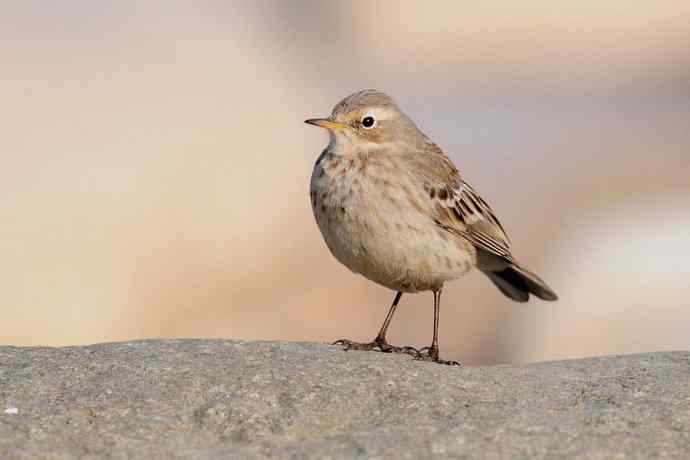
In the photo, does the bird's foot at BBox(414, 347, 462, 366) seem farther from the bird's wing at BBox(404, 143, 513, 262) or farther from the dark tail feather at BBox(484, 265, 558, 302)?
the dark tail feather at BBox(484, 265, 558, 302)

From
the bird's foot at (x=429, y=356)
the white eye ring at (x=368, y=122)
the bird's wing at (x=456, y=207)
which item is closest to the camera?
the bird's foot at (x=429, y=356)

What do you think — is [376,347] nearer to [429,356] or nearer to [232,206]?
[429,356]

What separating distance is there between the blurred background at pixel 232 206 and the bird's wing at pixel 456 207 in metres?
4.35

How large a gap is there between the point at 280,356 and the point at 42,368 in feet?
4.08

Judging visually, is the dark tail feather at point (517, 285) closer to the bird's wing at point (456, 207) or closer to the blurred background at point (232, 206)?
the bird's wing at point (456, 207)

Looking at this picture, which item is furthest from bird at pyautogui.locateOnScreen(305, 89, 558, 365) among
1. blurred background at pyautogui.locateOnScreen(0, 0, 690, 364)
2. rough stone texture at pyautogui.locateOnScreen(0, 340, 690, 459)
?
blurred background at pyautogui.locateOnScreen(0, 0, 690, 364)

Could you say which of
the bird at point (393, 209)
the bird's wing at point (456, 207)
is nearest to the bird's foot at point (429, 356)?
the bird at point (393, 209)

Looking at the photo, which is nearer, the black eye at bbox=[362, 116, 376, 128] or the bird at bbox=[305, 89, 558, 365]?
the bird at bbox=[305, 89, 558, 365]

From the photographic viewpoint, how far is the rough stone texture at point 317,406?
6.10 m

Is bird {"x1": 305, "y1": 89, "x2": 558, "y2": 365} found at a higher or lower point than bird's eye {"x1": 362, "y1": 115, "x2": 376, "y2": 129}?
lower

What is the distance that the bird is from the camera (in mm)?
8648

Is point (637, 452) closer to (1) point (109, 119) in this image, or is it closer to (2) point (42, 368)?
(2) point (42, 368)

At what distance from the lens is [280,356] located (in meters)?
7.64

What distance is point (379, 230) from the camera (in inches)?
339
